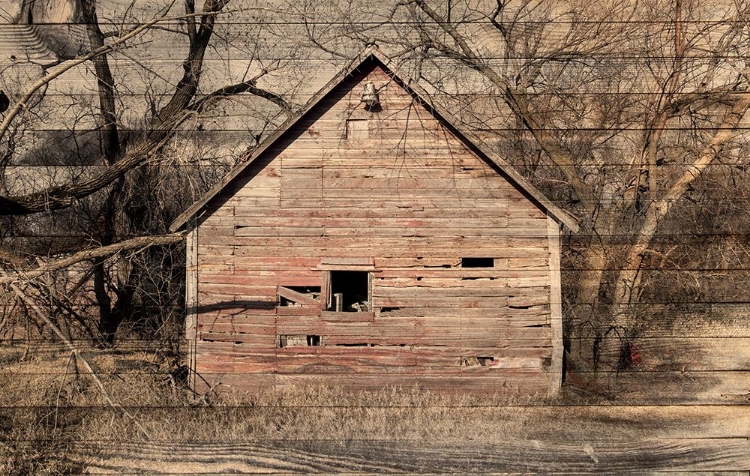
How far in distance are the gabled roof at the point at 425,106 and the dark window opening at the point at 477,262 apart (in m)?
0.95

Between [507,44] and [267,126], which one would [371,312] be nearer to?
[267,126]

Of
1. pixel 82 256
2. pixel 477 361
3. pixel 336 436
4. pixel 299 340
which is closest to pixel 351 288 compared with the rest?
pixel 299 340

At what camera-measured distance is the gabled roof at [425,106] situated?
8.19 m

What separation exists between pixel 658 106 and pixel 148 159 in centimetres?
585

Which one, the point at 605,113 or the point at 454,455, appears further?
the point at 605,113

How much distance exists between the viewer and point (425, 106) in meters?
8.49

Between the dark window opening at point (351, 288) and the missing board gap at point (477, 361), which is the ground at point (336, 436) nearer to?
the missing board gap at point (477, 361)

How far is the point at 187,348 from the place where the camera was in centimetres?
916

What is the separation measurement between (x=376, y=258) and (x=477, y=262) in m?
1.30

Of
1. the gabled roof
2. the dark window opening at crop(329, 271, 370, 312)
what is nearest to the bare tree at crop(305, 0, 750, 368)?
the gabled roof

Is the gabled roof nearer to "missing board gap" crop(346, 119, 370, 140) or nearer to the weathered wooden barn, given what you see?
the weathered wooden barn

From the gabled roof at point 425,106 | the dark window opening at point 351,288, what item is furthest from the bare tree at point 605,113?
the dark window opening at point 351,288

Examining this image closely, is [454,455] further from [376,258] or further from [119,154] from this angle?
[119,154]

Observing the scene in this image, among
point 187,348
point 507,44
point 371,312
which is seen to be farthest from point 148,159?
point 507,44
